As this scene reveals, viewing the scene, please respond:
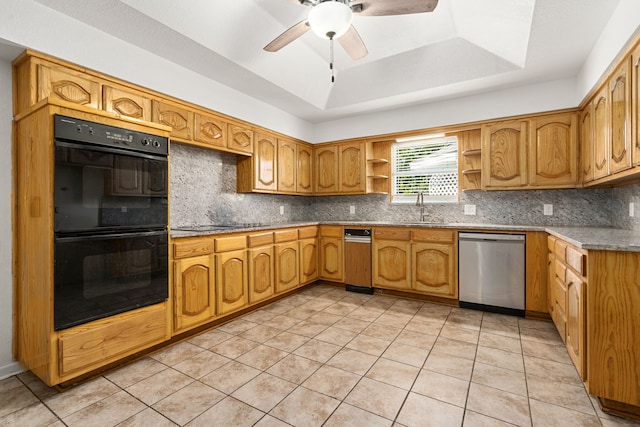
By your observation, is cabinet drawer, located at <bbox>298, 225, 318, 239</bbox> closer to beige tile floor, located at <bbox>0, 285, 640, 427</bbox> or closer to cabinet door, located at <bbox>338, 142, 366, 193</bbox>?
cabinet door, located at <bbox>338, 142, 366, 193</bbox>

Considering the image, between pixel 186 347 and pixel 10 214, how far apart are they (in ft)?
5.13

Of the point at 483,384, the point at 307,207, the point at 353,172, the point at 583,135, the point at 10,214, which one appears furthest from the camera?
the point at 307,207

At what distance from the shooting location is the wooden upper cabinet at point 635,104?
1.86m

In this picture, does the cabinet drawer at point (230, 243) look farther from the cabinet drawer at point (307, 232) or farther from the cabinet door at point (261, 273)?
the cabinet drawer at point (307, 232)

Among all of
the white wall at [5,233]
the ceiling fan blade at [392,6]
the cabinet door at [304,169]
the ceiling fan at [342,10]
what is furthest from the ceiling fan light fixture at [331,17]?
the cabinet door at [304,169]

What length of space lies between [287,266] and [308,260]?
0.46 m

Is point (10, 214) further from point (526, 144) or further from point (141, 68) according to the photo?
point (526, 144)

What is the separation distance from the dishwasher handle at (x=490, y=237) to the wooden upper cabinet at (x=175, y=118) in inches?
121

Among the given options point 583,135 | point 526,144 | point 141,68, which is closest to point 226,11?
point 141,68

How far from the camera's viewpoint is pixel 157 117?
2.78 metres

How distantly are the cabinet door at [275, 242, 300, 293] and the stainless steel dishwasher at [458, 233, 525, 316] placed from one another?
1950mm

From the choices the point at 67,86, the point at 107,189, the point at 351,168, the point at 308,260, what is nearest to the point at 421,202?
the point at 351,168

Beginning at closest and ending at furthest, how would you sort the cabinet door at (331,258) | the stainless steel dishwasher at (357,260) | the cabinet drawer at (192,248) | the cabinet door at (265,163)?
the cabinet drawer at (192,248), the cabinet door at (265,163), the stainless steel dishwasher at (357,260), the cabinet door at (331,258)

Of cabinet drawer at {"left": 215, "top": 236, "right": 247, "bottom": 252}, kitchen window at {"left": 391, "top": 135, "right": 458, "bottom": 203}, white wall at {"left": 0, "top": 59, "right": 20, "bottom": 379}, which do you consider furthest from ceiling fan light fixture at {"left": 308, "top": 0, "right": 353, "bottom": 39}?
kitchen window at {"left": 391, "top": 135, "right": 458, "bottom": 203}
